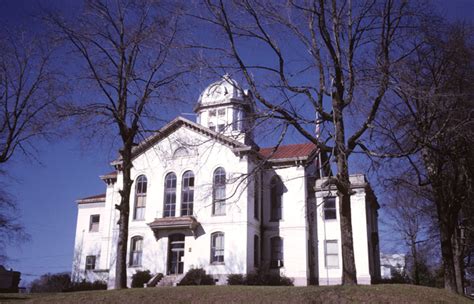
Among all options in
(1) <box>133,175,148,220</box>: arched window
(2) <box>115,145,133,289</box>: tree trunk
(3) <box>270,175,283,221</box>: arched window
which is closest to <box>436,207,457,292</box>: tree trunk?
(2) <box>115,145,133,289</box>: tree trunk

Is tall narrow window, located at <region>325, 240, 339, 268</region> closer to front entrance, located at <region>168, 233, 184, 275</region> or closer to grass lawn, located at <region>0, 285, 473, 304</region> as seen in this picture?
front entrance, located at <region>168, 233, 184, 275</region>

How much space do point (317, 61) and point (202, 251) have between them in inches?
776

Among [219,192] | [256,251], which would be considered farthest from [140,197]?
[256,251]

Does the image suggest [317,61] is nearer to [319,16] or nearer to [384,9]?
[319,16]

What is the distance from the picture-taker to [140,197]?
35.1 m

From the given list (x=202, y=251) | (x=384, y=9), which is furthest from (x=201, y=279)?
(x=384, y=9)

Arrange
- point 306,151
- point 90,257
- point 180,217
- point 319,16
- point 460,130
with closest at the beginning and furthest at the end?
point 319,16 → point 460,130 → point 180,217 → point 306,151 → point 90,257

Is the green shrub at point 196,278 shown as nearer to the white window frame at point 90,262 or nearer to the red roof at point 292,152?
the red roof at point 292,152

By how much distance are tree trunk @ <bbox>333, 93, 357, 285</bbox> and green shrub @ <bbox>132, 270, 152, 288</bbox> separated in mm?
19393

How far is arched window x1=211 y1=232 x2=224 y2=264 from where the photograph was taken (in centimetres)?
3164

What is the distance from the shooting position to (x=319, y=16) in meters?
14.6

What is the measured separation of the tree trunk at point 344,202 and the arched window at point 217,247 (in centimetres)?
1748

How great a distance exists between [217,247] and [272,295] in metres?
16.5

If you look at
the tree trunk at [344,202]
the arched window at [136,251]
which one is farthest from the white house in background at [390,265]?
the tree trunk at [344,202]
